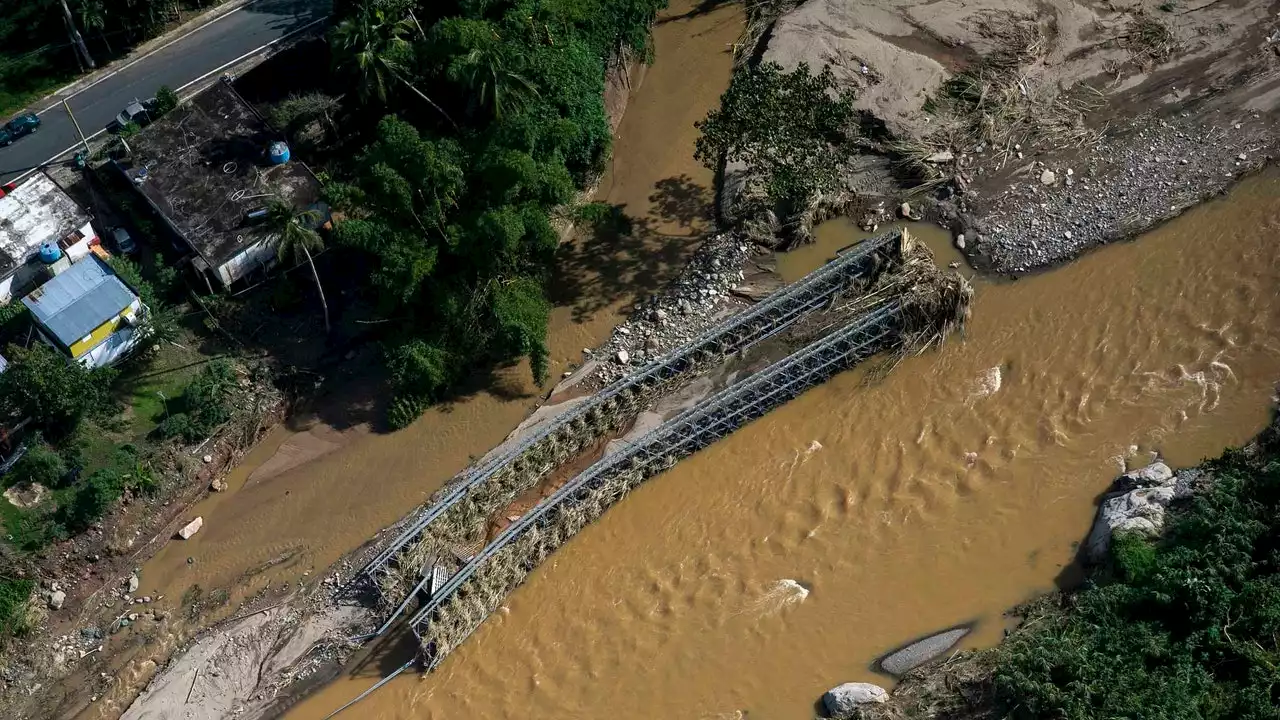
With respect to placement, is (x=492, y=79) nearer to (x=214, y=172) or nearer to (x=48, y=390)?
(x=214, y=172)

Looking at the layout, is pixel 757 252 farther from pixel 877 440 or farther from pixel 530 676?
pixel 530 676

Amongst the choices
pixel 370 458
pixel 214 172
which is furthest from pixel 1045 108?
pixel 214 172

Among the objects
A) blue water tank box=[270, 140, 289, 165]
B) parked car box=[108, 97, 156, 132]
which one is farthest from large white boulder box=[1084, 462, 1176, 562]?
parked car box=[108, 97, 156, 132]

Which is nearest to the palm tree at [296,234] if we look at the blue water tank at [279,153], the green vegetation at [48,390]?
the blue water tank at [279,153]

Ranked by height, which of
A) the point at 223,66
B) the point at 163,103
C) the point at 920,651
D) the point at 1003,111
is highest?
the point at 223,66

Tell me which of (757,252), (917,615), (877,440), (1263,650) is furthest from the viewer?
(757,252)

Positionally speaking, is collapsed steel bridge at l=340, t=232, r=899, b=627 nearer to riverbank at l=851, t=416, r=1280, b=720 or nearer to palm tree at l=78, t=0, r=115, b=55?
riverbank at l=851, t=416, r=1280, b=720

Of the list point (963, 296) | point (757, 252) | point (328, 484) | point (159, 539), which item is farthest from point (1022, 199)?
point (159, 539)
